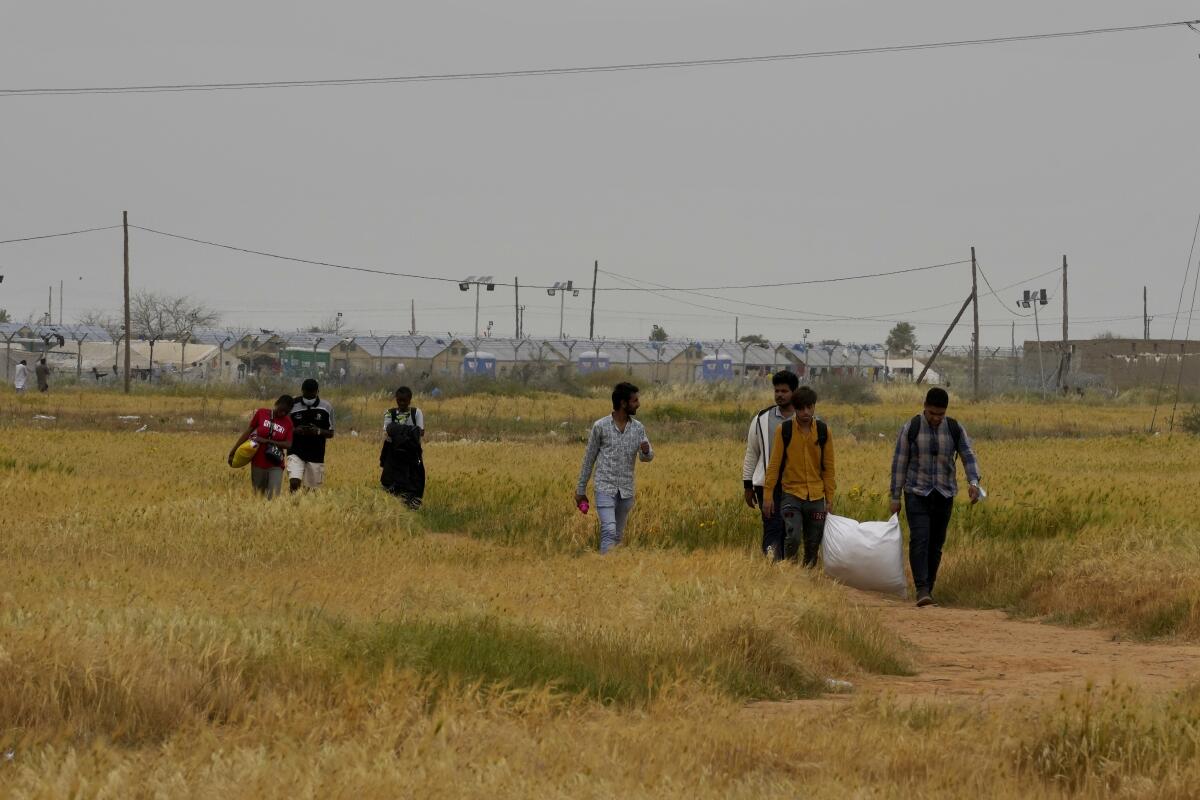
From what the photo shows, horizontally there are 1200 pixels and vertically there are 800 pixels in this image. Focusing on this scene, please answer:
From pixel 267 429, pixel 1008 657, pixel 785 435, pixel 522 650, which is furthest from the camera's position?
pixel 267 429

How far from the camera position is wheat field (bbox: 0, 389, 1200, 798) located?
6.15 meters

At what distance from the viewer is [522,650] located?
8.54 metres

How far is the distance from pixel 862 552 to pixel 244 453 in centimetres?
660

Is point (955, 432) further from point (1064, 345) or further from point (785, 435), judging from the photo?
point (1064, 345)

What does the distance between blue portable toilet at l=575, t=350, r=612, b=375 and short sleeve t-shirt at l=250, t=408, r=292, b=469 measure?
60.9m

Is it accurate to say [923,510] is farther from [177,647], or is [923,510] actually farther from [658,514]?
[177,647]

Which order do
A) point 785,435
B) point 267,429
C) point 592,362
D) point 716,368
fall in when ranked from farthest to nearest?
point 716,368 → point 592,362 → point 267,429 → point 785,435

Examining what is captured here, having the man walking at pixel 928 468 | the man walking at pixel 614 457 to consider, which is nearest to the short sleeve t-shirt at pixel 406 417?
the man walking at pixel 614 457

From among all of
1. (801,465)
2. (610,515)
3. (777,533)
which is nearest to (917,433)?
(801,465)

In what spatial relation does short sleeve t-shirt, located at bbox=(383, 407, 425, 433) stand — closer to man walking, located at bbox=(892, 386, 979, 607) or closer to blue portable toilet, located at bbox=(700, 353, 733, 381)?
man walking, located at bbox=(892, 386, 979, 607)

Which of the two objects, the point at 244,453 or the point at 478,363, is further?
the point at 478,363

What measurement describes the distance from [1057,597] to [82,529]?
27.3 feet

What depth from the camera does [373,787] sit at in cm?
549

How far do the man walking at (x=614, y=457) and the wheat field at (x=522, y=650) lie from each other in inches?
18.6
